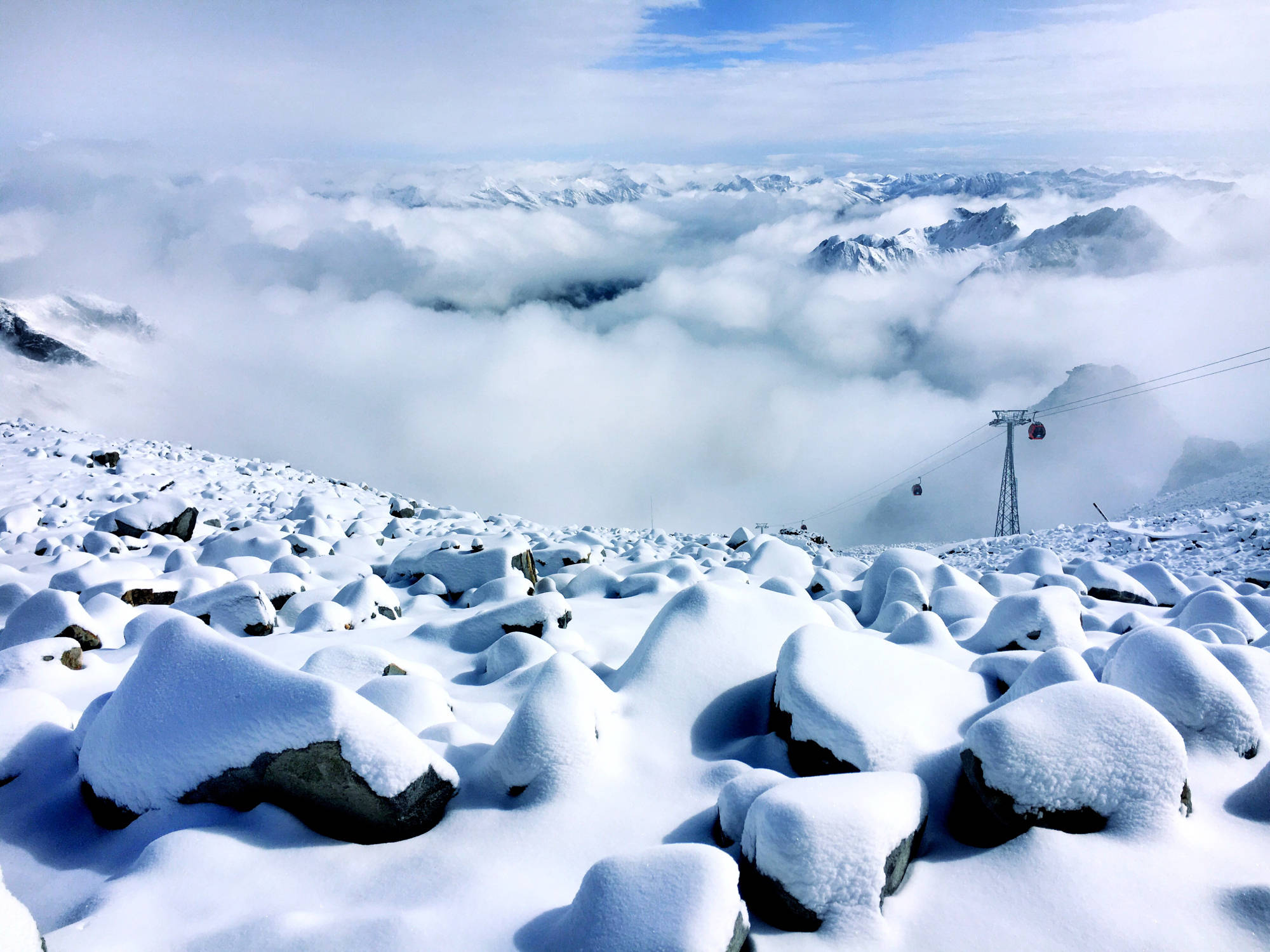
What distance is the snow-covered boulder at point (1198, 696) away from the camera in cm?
312

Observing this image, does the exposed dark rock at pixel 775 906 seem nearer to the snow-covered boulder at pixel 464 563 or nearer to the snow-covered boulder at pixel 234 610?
the snow-covered boulder at pixel 234 610

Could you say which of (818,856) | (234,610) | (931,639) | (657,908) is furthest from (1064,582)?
(234,610)

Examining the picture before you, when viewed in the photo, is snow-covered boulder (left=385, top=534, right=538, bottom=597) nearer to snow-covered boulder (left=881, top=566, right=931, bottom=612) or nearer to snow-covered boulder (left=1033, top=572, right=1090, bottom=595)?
snow-covered boulder (left=881, top=566, right=931, bottom=612)

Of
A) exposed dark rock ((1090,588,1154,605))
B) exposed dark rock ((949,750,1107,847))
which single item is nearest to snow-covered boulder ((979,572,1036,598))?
exposed dark rock ((1090,588,1154,605))

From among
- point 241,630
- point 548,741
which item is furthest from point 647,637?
point 241,630

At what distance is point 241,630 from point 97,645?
965mm

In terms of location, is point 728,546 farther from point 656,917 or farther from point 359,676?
point 656,917

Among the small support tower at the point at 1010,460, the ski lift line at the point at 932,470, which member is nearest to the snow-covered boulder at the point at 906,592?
the small support tower at the point at 1010,460

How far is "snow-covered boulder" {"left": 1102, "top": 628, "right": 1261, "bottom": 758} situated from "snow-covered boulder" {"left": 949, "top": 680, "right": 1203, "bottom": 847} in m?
0.58

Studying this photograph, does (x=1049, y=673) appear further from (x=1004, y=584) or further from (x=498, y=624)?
(x=1004, y=584)

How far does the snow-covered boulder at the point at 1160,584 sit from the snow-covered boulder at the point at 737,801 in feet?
23.0

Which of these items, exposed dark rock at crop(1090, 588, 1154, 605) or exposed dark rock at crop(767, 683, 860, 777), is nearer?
exposed dark rock at crop(767, 683, 860, 777)

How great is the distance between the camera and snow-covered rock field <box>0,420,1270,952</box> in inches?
87.7

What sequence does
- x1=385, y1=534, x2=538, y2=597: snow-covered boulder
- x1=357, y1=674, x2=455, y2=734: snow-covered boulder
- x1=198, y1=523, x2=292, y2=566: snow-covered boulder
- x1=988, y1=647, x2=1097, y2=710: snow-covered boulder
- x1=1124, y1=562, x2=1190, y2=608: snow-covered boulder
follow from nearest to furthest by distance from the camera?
x1=988, y1=647, x2=1097, y2=710: snow-covered boulder
x1=357, y1=674, x2=455, y2=734: snow-covered boulder
x1=1124, y1=562, x2=1190, y2=608: snow-covered boulder
x1=385, y1=534, x2=538, y2=597: snow-covered boulder
x1=198, y1=523, x2=292, y2=566: snow-covered boulder
